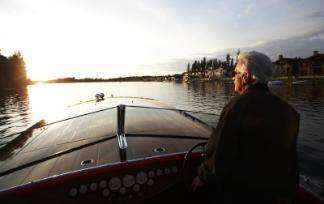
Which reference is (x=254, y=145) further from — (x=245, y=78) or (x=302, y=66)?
(x=302, y=66)

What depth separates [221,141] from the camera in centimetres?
287

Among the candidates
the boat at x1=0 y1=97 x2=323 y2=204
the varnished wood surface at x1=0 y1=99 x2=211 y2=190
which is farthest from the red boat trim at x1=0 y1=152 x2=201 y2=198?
the varnished wood surface at x1=0 y1=99 x2=211 y2=190

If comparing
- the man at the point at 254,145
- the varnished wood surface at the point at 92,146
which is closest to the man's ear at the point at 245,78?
the man at the point at 254,145

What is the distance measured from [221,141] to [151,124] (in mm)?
5337

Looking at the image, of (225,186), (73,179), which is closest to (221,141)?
(225,186)

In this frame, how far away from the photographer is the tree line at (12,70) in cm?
13025

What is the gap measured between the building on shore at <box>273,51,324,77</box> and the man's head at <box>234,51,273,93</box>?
118m

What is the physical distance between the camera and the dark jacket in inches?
111

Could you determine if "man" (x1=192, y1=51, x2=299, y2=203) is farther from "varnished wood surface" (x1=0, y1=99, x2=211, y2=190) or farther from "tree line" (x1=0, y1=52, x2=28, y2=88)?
"tree line" (x1=0, y1=52, x2=28, y2=88)

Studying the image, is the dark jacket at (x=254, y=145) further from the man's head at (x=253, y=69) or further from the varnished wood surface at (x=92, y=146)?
the varnished wood surface at (x=92, y=146)

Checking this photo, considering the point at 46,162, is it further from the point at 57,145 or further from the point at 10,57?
the point at 10,57

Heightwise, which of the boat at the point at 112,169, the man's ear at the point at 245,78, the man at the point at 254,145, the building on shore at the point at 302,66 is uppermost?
the building on shore at the point at 302,66

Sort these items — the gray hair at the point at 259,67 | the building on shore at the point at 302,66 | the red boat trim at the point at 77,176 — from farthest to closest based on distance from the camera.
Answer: the building on shore at the point at 302,66
the red boat trim at the point at 77,176
the gray hair at the point at 259,67

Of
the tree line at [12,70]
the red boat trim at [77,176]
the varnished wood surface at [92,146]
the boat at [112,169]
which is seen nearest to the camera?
the red boat trim at [77,176]
